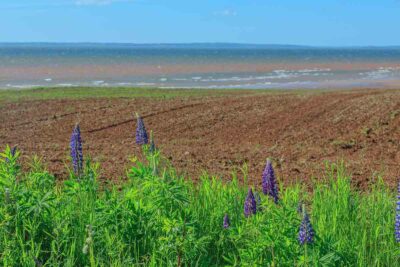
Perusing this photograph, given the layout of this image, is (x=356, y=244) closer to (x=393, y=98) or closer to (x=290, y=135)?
(x=290, y=135)

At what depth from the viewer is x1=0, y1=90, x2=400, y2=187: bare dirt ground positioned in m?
7.70

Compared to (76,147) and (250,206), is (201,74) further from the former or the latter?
(250,206)

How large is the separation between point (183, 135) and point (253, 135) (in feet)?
4.65

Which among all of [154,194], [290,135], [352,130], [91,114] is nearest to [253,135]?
[290,135]

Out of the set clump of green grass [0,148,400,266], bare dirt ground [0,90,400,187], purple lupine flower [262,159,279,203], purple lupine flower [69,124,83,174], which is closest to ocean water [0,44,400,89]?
bare dirt ground [0,90,400,187]

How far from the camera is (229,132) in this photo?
1193 centimetres

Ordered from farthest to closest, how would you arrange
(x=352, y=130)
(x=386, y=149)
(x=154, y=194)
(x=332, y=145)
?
(x=352, y=130)
(x=332, y=145)
(x=386, y=149)
(x=154, y=194)

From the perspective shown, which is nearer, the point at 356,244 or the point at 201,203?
the point at 356,244

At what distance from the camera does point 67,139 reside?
11.7 meters

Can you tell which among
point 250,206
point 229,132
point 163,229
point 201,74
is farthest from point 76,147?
point 201,74

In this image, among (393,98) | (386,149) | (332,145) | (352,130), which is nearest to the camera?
(386,149)

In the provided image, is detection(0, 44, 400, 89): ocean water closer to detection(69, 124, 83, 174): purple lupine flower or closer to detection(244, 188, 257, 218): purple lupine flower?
detection(69, 124, 83, 174): purple lupine flower

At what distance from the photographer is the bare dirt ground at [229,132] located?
→ 25.2 feet

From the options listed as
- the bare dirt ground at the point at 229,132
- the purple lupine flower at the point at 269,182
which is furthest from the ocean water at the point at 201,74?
the purple lupine flower at the point at 269,182
